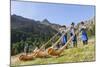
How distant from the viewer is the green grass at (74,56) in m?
2.38

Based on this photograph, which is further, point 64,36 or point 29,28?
point 64,36

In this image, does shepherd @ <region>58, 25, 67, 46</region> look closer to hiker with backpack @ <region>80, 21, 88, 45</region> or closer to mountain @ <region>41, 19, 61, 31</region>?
mountain @ <region>41, 19, 61, 31</region>

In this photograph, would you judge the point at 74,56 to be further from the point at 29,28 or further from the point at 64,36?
the point at 29,28

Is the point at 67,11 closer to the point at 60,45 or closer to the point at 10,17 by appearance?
the point at 60,45

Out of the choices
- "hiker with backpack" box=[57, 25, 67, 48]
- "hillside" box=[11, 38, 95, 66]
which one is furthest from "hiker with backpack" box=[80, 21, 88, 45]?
"hiker with backpack" box=[57, 25, 67, 48]

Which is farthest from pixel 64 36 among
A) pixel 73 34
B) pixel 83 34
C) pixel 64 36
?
pixel 83 34

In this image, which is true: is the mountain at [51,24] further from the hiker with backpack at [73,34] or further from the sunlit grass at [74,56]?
the sunlit grass at [74,56]

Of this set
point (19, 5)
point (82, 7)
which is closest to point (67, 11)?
point (82, 7)

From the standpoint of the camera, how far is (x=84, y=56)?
259 centimetres

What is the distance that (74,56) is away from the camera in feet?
8.32

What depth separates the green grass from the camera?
2383 mm

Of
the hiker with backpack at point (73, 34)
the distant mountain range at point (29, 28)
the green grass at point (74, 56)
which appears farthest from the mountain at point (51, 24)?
the green grass at point (74, 56)

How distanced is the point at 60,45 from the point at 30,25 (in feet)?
1.48
